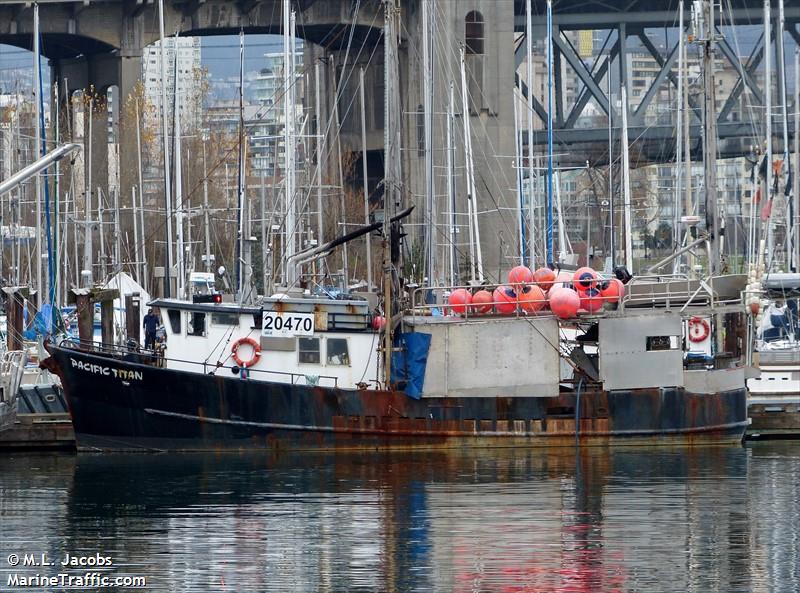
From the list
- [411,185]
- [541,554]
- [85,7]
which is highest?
[85,7]

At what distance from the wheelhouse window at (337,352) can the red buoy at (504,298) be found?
3418 mm

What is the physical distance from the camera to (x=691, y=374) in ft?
125

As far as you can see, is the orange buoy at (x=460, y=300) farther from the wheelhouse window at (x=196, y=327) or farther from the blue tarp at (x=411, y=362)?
the wheelhouse window at (x=196, y=327)

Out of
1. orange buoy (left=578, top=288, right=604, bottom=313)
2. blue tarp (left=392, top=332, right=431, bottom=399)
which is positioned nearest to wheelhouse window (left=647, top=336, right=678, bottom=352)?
orange buoy (left=578, top=288, right=604, bottom=313)

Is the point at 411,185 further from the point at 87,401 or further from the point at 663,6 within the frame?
the point at 87,401

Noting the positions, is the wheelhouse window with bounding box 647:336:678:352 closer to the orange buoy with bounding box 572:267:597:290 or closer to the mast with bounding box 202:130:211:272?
the orange buoy with bounding box 572:267:597:290

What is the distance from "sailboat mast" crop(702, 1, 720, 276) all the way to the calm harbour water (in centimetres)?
471

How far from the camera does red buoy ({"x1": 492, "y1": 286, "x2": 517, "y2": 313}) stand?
3753 centimetres

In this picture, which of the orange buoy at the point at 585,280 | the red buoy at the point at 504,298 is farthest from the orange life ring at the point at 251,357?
the orange buoy at the point at 585,280

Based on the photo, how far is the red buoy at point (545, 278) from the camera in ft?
125

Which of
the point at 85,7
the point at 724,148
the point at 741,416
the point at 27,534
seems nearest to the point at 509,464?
the point at 741,416

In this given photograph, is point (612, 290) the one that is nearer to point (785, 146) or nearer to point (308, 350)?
point (308, 350)

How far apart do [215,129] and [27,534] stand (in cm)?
6324

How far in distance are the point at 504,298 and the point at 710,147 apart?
638 centimetres
